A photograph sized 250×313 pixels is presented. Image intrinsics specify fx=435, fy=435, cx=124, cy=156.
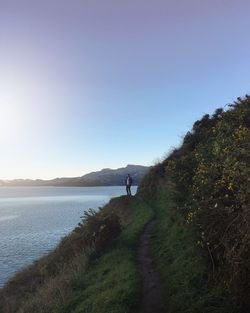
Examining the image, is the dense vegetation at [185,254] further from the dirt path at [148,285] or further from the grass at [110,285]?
the dirt path at [148,285]

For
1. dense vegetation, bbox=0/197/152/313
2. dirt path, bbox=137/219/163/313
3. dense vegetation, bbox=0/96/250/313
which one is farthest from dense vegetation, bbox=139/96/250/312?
dense vegetation, bbox=0/197/152/313

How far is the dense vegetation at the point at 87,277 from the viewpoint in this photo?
14141mm

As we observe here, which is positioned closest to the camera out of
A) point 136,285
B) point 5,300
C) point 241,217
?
point 241,217

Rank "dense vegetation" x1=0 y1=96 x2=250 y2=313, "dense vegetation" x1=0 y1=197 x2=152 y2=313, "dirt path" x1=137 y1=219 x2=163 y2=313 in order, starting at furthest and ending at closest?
"dense vegetation" x1=0 y1=197 x2=152 y2=313 → "dirt path" x1=137 y1=219 x2=163 y2=313 → "dense vegetation" x1=0 y1=96 x2=250 y2=313

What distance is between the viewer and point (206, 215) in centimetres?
1060

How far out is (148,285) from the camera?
1466 cm

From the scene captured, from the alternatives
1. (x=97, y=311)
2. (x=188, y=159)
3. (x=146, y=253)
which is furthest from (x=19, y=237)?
(x=97, y=311)

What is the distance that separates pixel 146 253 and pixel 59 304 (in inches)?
215

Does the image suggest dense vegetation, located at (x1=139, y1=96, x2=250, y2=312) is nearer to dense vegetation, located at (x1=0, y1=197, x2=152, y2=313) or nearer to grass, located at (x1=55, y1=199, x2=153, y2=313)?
grass, located at (x1=55, y1=199, x2=153, y2=313)

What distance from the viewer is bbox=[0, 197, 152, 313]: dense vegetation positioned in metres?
14.1

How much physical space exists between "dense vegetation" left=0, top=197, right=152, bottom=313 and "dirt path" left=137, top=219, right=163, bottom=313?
0.27 m

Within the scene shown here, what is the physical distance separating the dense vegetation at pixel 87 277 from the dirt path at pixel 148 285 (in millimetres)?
268

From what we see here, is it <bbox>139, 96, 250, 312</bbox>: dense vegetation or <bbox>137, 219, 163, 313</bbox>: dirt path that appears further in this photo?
<bbox>137, 219, 163, 313</bbox>: dirt path

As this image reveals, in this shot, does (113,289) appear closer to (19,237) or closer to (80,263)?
(80,263)
